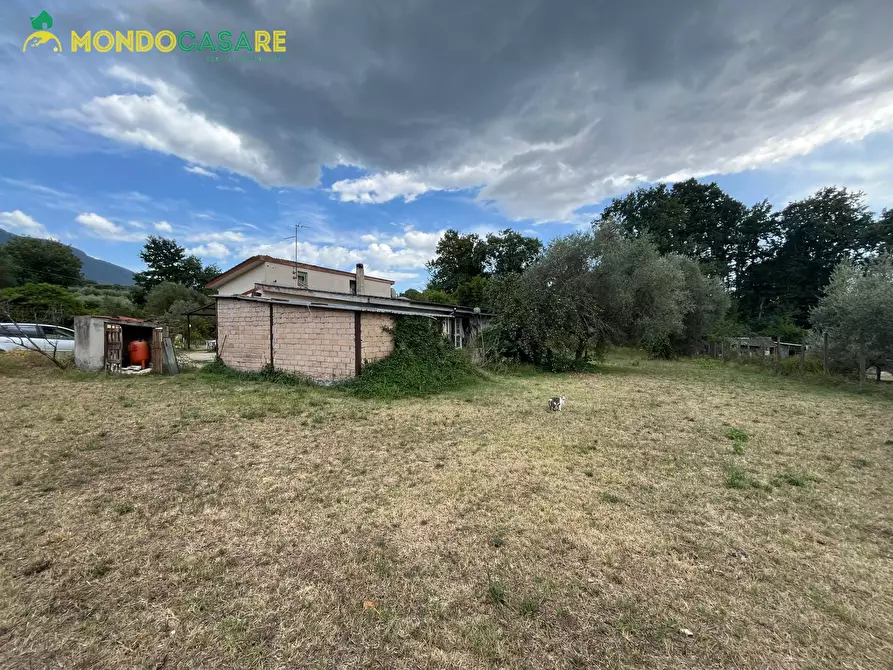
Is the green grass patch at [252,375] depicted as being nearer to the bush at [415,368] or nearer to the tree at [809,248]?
the bush at [415,368]

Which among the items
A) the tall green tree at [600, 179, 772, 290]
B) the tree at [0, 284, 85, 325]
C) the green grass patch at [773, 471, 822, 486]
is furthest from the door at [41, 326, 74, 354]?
the tall green tree at [600, 179, 772, 290]

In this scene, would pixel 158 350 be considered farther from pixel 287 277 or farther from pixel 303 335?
pixel 287 277

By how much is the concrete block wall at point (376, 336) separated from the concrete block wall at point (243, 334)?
3078 millimetres

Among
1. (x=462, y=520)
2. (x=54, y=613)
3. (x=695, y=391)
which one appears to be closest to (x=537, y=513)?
(x=462, y=520)

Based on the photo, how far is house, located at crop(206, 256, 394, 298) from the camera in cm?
2141

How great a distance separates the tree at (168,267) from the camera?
39312 mm

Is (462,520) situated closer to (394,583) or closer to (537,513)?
(537,513)

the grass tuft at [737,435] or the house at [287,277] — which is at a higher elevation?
the house at [287,277]

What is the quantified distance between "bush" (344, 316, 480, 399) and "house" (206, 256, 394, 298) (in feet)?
37.6

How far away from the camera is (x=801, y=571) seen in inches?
90.0

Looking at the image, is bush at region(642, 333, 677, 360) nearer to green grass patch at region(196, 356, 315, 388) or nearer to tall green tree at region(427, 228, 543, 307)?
green grass patch at region(196, 356, 315, 388)

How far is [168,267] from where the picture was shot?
40.4m

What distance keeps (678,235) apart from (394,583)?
39.5 metres

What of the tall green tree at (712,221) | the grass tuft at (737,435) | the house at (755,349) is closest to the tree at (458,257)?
the tall green tree at (712,221)
